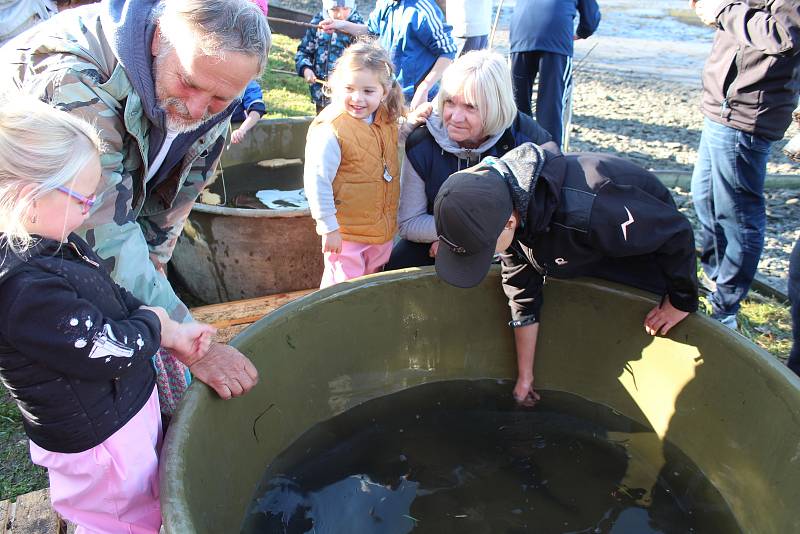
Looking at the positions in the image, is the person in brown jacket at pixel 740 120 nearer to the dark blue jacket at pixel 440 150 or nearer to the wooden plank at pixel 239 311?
the dark blue jacket at pixel 440 150

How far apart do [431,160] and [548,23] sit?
202 cm

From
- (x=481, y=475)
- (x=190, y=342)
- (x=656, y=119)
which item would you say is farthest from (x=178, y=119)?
(x=656, y=119)

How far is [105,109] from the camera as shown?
1502 millimetres

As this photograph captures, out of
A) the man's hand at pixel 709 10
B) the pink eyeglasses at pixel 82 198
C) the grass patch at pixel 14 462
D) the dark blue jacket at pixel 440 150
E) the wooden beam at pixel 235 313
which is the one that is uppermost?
the man's hand at pixel 709 10

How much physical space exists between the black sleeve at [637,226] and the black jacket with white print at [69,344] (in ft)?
4.01

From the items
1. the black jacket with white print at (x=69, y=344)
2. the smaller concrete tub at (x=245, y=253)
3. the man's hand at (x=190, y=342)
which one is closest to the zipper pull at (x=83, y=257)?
the black jacket with white print at (x=69, y=344)

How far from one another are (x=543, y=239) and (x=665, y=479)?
0.87 metres

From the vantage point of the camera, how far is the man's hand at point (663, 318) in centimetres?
209

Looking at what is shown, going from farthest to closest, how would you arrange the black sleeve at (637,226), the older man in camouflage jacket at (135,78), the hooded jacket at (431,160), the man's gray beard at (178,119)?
the hooded jacket at (431,160), the black sleeve at (637,226), the man's gray beard at (178,119), the older man in camouflage jacket at (135,78)

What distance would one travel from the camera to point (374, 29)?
13.2 feet

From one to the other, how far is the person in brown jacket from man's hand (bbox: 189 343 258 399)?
216 cm

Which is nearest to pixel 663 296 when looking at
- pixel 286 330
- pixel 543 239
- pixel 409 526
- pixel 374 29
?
pixel 543 239

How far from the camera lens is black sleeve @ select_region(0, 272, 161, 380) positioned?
1206mm

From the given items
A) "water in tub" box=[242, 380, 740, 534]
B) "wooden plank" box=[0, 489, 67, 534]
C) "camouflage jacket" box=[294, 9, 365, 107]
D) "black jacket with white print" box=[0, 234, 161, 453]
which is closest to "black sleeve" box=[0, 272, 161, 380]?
"black jacket with white print" box=[0, 234, 161, 453]
